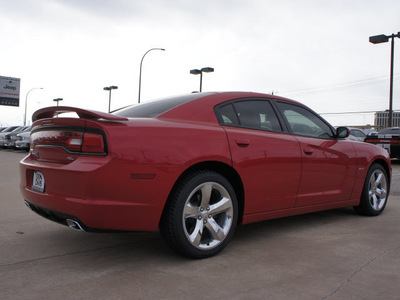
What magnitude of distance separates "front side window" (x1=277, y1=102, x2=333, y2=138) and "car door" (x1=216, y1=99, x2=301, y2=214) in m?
0.20

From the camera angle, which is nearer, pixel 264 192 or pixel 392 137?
pixel 264 192

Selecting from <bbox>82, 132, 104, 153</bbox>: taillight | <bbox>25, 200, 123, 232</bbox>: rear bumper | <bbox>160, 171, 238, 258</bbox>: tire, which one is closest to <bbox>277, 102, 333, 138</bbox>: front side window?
<bbox>160, 171, 238, 258</bbox>: tire

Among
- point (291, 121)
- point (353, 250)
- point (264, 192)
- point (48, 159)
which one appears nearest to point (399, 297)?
point (353, 250)

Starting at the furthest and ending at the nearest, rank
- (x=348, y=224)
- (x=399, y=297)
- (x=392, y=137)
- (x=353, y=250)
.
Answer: (x=392, y=137) < (x=348, y=224) < (x=353, y=250) < (x=399, y=297)

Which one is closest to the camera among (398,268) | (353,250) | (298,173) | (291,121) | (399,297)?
(399,297)

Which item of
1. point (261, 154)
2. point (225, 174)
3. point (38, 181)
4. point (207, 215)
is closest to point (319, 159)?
point (261, 154)

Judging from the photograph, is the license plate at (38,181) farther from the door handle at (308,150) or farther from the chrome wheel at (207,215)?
the door handle at (308,150)

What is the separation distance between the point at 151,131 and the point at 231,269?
3.86ft

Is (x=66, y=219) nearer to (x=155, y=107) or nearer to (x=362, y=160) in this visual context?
(x=155, y=107)

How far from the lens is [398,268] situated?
2.95 metres

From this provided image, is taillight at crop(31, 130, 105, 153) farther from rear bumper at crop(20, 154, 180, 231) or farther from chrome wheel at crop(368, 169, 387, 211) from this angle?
chrome wheel at crop(368, 169, 387, 211)

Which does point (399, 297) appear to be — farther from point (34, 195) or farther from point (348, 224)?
point (34, 195)

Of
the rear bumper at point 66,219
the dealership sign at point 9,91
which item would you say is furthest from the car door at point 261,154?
the dealership sign at point 9,91

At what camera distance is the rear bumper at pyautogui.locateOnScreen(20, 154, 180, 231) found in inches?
103
